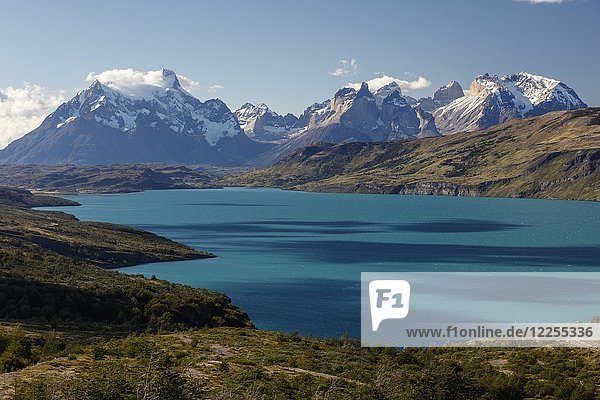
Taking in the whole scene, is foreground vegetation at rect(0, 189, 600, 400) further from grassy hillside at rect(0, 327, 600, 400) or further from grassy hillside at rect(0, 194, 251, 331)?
grassy hillside at rect(0, 194, 251, 331)

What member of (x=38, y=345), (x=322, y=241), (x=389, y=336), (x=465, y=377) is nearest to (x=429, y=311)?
(x=389, y=336)

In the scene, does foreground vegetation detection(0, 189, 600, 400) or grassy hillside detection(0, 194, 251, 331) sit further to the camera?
grassy hillside detection(0, 194, 251, 331)

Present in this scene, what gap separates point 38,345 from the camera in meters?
49.0

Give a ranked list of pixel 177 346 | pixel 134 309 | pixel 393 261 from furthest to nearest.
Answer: pixel 393 261
pixel 134 309
pixel 177 346

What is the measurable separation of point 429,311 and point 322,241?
102003 millimetres

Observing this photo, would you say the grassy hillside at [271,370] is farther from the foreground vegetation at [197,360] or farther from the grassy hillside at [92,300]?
the grassy hillside at [92,300]

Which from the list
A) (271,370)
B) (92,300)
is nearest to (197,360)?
(271,370)

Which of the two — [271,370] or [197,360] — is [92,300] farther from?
[271,370]

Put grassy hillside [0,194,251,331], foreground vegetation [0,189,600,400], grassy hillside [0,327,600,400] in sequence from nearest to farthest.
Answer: grassy hillside [0,327,600,400] < foreground vegetation [0,189,600,400] < grassy hillside [0,194,251,331]

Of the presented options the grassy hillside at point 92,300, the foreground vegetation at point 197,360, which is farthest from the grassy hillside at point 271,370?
the grassy hillside at point 92,300

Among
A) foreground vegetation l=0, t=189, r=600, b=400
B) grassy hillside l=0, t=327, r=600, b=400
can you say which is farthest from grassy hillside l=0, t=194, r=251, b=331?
grassy hillside l=0, t=327, r=600, b=400

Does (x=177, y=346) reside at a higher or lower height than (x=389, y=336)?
higher

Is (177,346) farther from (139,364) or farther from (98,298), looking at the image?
(98,298)

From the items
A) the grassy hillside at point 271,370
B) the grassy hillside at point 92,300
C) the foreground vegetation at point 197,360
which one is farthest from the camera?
the grassy hillside at point 92,300
